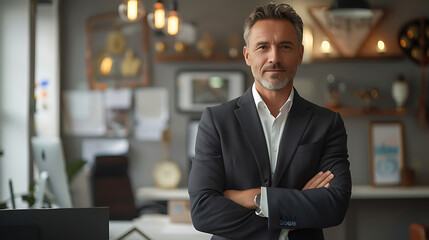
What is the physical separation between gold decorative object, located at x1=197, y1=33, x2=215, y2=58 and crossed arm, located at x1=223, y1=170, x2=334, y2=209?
424 centimetres

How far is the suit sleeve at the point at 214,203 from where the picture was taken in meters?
1.99

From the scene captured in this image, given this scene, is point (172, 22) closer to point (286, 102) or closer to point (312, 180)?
point (286, 102)

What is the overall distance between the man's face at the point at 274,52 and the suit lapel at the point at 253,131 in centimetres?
14

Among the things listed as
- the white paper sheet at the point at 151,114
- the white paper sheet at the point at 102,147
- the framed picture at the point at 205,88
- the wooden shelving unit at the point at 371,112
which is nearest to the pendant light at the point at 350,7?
the wooden shelving unit at the point at 371,112

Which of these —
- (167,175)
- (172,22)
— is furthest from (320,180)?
(167,175)

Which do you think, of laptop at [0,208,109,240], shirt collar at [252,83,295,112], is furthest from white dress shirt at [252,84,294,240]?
laptop at [0,208,109,240]

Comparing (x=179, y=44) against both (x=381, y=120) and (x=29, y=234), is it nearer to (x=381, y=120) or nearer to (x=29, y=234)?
(x=381, y=120)

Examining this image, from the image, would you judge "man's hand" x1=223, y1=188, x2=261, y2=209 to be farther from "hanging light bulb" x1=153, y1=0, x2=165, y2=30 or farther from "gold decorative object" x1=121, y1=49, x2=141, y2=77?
"gold decorative object" x1=121, y1=49, x2=141, y2=77

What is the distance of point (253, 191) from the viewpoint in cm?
197

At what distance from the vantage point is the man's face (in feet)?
6.23

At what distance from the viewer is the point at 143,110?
6305 millimetres

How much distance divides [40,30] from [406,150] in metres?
3.96

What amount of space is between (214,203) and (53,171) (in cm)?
158

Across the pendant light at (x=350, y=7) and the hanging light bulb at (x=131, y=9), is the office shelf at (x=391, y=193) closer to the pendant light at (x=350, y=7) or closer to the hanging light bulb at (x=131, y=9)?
the pendant light at (x=350, y=7)
